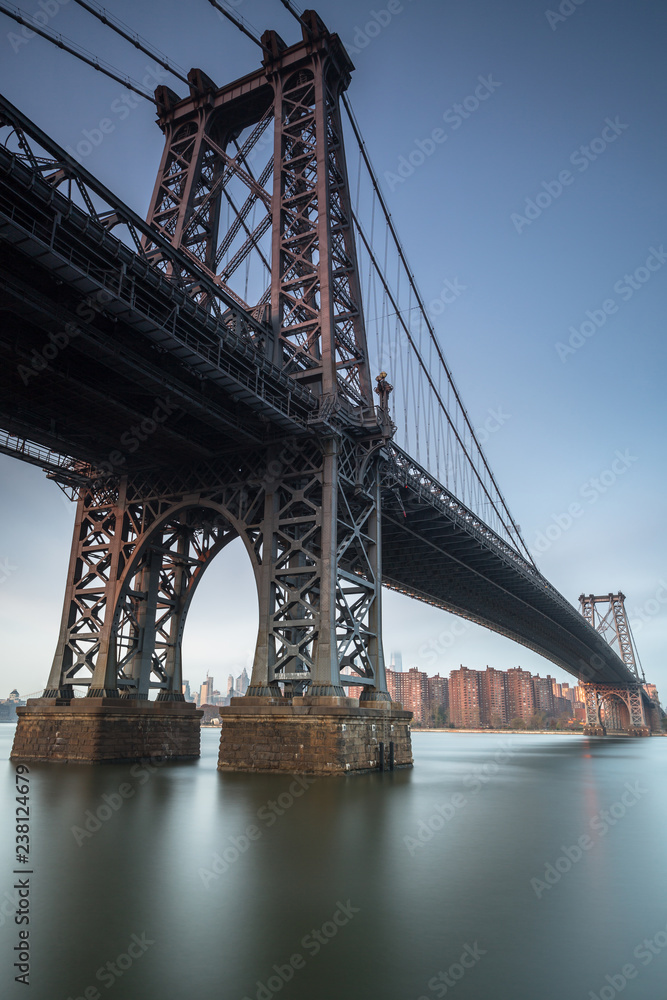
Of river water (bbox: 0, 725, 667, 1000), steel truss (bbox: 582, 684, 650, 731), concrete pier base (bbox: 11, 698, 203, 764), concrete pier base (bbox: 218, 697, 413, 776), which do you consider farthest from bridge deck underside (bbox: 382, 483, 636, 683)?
steel truss (bbox: 582, 684, 650, 731)

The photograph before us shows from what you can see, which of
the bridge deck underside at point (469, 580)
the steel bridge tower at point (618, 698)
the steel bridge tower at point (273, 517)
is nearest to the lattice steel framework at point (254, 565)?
the steel bridge tower at point (273, 517)

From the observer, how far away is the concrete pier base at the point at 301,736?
2328 cm

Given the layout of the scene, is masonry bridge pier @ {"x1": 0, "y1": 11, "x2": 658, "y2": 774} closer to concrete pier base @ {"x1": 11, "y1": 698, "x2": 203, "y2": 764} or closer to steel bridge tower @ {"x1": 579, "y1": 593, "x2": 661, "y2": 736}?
concrete pier base @ {"x1": 11, "y1": 698, "x2": 203, "y2": 764}

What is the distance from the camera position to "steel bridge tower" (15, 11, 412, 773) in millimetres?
25625

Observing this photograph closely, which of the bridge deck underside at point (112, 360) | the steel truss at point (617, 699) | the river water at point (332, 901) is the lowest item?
the river water at point (332, 901)

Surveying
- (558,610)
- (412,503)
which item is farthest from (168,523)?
(558,610)

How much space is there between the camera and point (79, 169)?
19000 millimetres

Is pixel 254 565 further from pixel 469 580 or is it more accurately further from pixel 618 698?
pixel 618 698

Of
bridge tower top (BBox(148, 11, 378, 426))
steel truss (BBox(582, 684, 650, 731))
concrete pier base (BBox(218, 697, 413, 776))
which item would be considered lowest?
concrete pier base (BBox(218, 697, 413, 776))

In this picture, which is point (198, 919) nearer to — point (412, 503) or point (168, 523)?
point (168, 523)

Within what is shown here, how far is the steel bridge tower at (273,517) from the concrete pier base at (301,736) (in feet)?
0.21

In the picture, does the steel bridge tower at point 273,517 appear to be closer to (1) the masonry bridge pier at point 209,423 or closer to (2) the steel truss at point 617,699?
(1) the masonry bridge pier at point 209,423

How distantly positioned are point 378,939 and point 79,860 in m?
5.56

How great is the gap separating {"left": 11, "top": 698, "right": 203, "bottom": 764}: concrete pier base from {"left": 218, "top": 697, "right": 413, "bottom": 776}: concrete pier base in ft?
18.5
